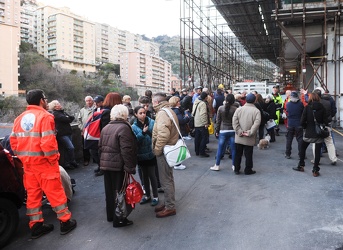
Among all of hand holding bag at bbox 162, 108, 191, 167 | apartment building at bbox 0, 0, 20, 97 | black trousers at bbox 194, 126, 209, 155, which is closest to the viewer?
hand holding bag at bbox 162, 108, 191, 167

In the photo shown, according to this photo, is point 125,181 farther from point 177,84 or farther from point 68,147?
point 177,84

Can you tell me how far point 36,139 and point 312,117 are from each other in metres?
5.03

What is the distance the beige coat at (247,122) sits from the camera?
19.3 feet

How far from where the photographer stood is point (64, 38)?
316 ft

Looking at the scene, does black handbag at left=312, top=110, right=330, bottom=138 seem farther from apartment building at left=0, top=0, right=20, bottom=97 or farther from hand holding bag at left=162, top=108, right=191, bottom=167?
apartment building at left=0, top=0, right=20, bottom=97

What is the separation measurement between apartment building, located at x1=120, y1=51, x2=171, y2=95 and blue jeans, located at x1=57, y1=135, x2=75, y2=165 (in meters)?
104

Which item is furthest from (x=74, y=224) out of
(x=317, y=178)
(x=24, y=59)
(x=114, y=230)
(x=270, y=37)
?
(x=24, y=59)

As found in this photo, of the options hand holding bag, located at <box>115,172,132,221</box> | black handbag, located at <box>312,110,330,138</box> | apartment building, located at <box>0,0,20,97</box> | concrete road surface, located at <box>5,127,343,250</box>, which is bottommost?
concrete road surface, located at <box>5,127,343,250</box>

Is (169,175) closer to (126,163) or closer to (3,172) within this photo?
(126,163)

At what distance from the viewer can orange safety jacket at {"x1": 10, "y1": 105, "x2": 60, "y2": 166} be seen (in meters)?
3.49

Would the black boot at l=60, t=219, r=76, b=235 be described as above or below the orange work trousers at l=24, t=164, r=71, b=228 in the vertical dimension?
below

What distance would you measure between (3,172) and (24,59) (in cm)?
6512

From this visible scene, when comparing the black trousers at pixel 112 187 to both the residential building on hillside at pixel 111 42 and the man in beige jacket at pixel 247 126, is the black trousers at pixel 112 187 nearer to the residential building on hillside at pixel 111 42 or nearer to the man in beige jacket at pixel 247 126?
the man in beige jacket at pixel 247 126

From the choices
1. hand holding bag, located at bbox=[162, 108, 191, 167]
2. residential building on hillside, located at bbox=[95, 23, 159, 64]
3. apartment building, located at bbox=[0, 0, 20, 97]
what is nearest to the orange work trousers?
hand holding bag, located at bbox=[162, 108, 191, 167]
